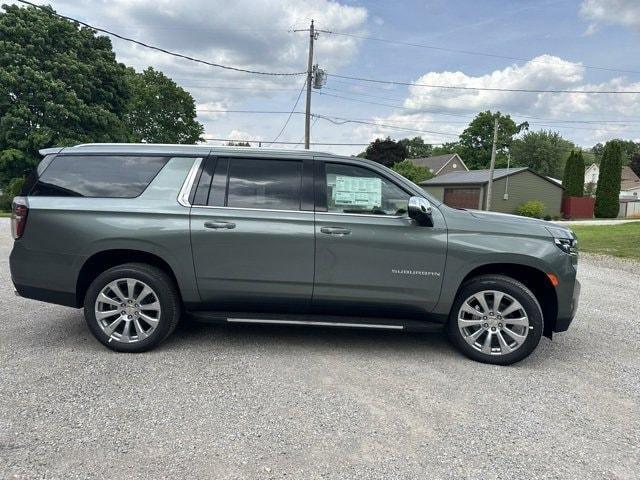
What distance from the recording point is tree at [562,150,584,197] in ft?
114

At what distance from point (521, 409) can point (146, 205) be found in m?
3.47

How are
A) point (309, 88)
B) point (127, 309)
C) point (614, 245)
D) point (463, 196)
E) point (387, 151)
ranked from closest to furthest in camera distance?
point (127, 309) < point (614, 245) < point (309, 88) < point (463, 196) < point (387, 151)

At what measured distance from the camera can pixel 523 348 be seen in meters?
3.75

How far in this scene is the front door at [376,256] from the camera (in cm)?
375

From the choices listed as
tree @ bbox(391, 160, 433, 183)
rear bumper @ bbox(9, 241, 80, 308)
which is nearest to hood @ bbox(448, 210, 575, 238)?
rear bumper @ bbox(9, 241, 80, 308)

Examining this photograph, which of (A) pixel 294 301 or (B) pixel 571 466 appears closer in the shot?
(B) pixel 571 466

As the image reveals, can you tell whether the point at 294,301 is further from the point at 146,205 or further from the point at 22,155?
the point at 22,155

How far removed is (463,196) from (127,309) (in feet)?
105

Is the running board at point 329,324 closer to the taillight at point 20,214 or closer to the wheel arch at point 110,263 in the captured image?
the wheel arch at point 110,263

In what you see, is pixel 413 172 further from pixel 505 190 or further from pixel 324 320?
pixel 324 320

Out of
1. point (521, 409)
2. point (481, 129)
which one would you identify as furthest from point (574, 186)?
point (521, 409)

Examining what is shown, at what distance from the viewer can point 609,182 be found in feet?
111

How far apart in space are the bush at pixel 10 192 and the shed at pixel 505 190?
27.8 metres

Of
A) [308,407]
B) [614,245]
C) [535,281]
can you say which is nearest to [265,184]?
[308,407]
